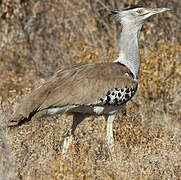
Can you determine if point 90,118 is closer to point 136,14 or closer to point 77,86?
point 77,86

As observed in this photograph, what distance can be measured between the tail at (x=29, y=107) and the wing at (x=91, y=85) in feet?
0.12

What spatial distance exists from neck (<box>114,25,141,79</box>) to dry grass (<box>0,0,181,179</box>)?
45cm

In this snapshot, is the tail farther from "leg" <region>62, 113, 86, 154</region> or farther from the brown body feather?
"leg" <region>62, 113, 86, 154</region>

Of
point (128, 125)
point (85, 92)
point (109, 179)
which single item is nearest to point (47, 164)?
point (109, 179)

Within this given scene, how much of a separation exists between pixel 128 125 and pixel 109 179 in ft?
3.77

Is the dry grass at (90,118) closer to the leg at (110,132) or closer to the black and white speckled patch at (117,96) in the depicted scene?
the leg at (110,132)

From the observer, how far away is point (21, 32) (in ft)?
20.2

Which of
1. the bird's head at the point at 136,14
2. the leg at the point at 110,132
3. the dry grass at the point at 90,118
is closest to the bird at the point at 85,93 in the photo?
the leg at the point at 110,132

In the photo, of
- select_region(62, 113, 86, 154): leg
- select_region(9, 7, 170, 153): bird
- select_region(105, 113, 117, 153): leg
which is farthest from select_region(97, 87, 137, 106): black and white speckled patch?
select_region(62, 113, 86, 154): leg

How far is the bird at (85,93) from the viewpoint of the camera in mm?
3320

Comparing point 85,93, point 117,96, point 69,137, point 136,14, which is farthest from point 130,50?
point 69,137

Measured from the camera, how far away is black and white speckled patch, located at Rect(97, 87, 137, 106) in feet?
11.6

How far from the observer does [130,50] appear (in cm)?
388

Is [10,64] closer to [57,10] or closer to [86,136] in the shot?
[57,10]
